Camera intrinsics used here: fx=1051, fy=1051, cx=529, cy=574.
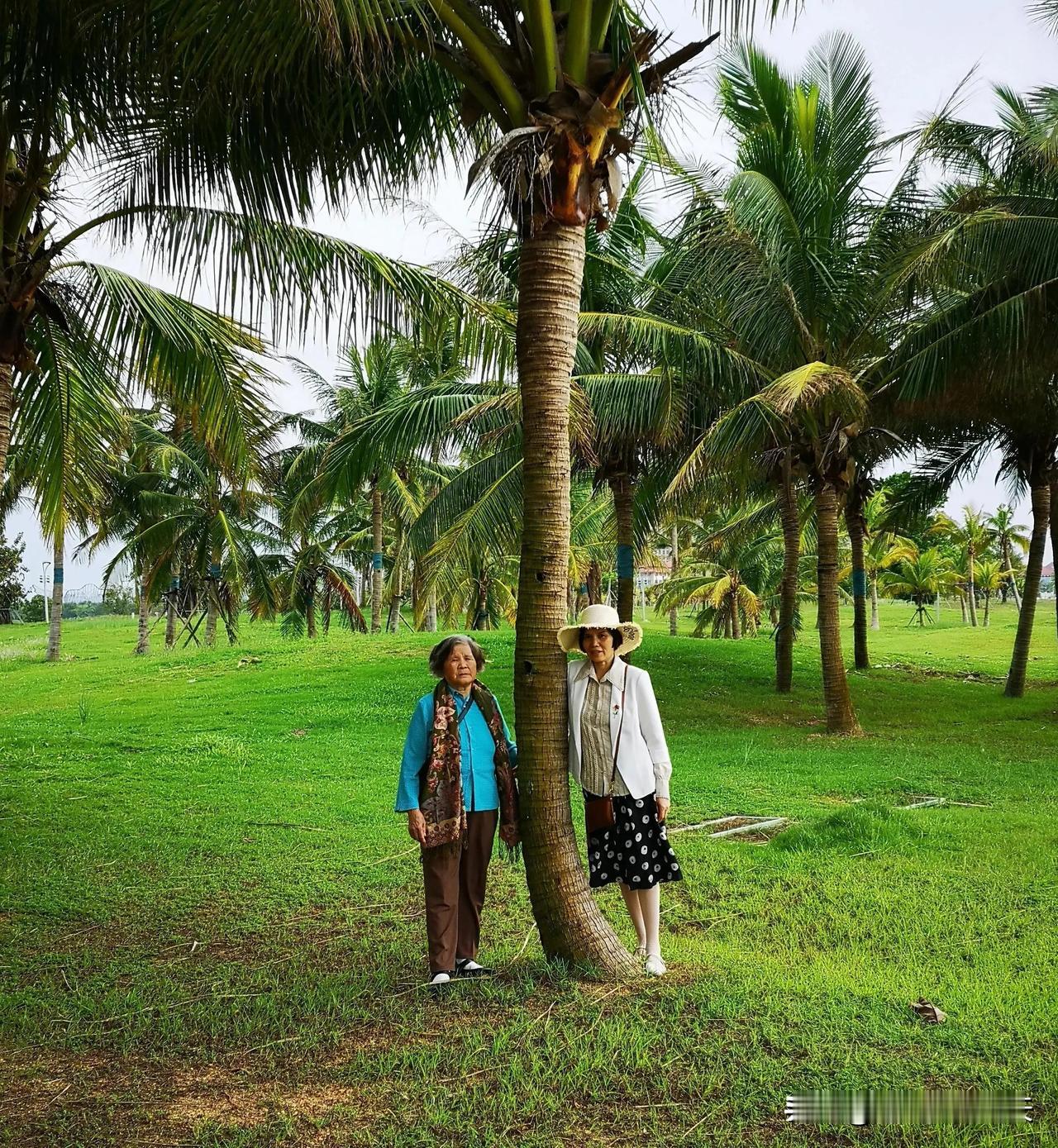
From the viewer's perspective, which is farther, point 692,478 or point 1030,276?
point 692,478

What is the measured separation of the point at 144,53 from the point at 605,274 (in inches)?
470

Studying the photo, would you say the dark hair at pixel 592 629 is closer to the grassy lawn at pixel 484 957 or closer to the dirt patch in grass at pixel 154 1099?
the grassy lawn at pixel 484 957

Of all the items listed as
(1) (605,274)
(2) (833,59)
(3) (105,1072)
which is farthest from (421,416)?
(3) (105,1072)

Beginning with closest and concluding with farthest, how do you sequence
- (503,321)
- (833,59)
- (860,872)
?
(860,872), (503,321), (833,59)

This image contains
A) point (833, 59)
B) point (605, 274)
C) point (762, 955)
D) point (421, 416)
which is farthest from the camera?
point (605, 274)

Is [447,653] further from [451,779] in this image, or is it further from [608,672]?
[608,672]

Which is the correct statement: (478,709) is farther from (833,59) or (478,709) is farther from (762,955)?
(833,59)

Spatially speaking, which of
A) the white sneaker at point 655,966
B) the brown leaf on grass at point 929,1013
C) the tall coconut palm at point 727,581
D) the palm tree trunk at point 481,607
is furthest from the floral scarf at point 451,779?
the palm tree trunk at point 481,607

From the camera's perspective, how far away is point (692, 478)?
15477 millimetres

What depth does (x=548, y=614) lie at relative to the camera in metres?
5.00

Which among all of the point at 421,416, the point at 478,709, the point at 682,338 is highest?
the point at 682,338

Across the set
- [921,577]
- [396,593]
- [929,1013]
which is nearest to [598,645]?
[929,1013]

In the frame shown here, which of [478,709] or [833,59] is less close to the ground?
A: [833,59]

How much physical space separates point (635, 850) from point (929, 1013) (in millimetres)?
1411
